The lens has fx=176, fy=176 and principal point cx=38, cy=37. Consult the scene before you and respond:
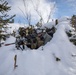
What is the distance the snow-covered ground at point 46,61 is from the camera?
11086 millimetres

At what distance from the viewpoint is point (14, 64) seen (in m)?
11.5

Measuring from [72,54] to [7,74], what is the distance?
5278mm

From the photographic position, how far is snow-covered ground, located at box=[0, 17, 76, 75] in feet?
36.4

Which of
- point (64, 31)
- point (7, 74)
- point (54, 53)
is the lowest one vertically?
point (7, 74)

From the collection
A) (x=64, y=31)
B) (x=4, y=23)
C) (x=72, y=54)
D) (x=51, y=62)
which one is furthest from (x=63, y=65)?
(x=4, y=23)

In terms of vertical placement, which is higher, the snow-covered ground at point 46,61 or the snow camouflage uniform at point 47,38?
the snow camouflage uniform at point 47,38

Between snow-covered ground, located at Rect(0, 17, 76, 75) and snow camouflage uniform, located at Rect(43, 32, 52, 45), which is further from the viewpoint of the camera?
snow camouflage uniform, located at Rect(43, 32, 52, 45)

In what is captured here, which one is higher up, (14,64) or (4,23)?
(4,23)

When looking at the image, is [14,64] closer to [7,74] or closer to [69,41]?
[7,74]

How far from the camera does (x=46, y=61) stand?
12.1 meters

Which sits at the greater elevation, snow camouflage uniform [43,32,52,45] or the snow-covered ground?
snow camouflage uniform [43,32,52,45]

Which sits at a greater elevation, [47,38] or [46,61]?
Result: [47,38]

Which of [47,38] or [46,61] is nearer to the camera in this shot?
[46,61]

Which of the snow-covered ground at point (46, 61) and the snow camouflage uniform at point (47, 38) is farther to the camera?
the snow camouflage uniform at point (47, 38)
